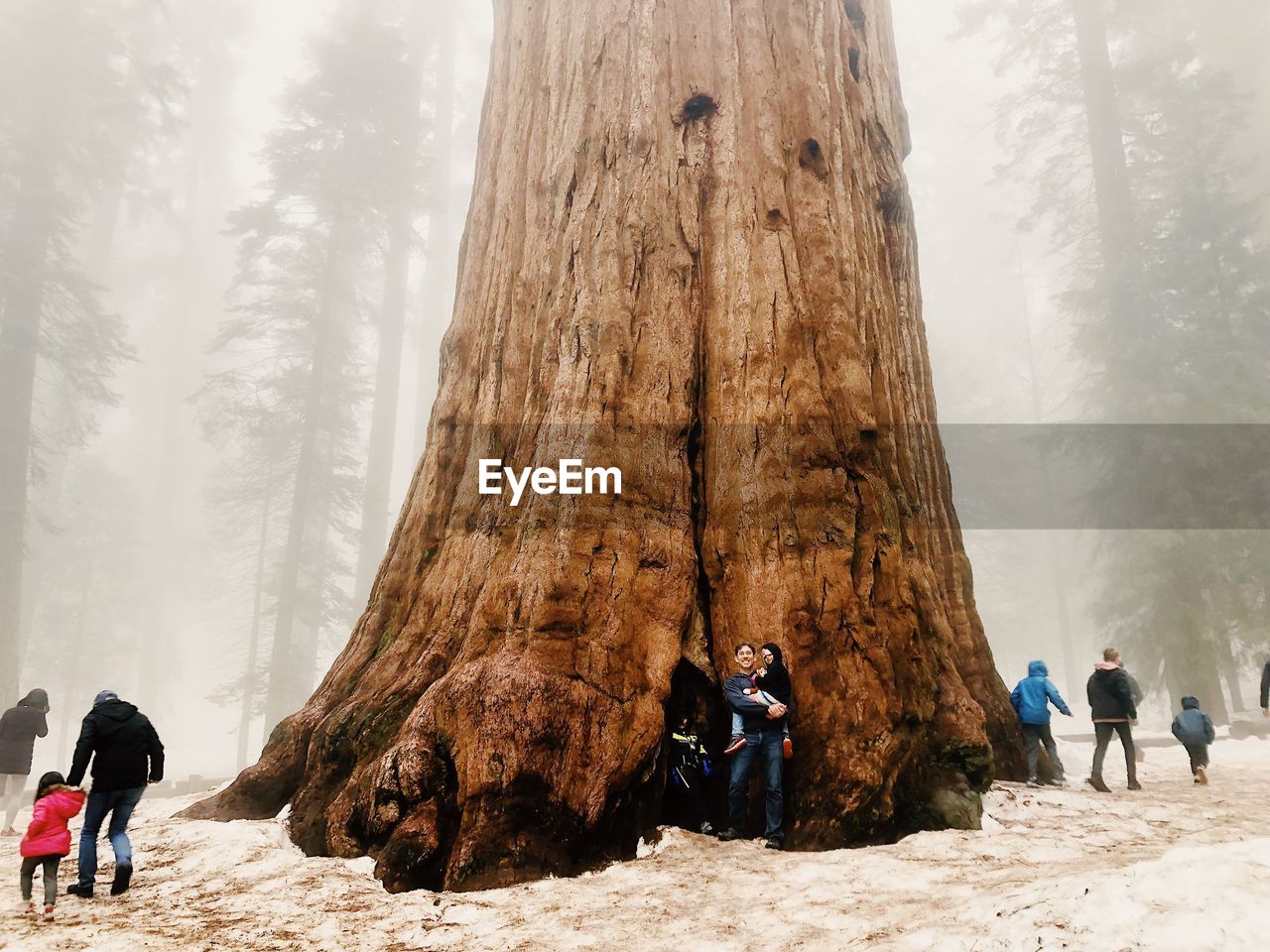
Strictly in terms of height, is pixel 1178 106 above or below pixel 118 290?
below

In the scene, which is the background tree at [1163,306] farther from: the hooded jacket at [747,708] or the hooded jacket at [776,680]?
the hooded jacket at [747,708]

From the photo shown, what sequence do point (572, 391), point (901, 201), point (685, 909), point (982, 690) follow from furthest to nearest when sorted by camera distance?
point (901, 201)
point (982, 690)
point (572, 391)
point (685, 909)

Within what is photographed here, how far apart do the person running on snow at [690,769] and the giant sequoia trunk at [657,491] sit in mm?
400

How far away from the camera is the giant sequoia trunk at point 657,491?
4.55 m

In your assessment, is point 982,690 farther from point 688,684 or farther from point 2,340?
point 2,340

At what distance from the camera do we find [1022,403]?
112ft

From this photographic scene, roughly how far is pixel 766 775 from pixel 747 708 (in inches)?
18.7

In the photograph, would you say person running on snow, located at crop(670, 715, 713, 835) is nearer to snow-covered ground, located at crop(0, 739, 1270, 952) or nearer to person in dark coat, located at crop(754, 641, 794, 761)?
snow-covered ground, located at crop(0, 739, 1270, 952)

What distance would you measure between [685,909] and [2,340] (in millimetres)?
19640

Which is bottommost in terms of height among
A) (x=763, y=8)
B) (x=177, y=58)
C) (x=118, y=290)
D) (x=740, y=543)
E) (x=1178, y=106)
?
(x=740, y=543)

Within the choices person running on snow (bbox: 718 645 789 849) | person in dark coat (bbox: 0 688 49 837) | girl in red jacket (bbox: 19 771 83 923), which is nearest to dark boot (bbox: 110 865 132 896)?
girl in red jacket (bbox: 19 771 83 923)

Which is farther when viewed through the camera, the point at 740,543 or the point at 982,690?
the point at 982,690

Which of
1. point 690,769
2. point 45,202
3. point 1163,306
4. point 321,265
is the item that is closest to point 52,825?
point 690,769

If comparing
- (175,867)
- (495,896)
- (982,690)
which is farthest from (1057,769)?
(175,867)
